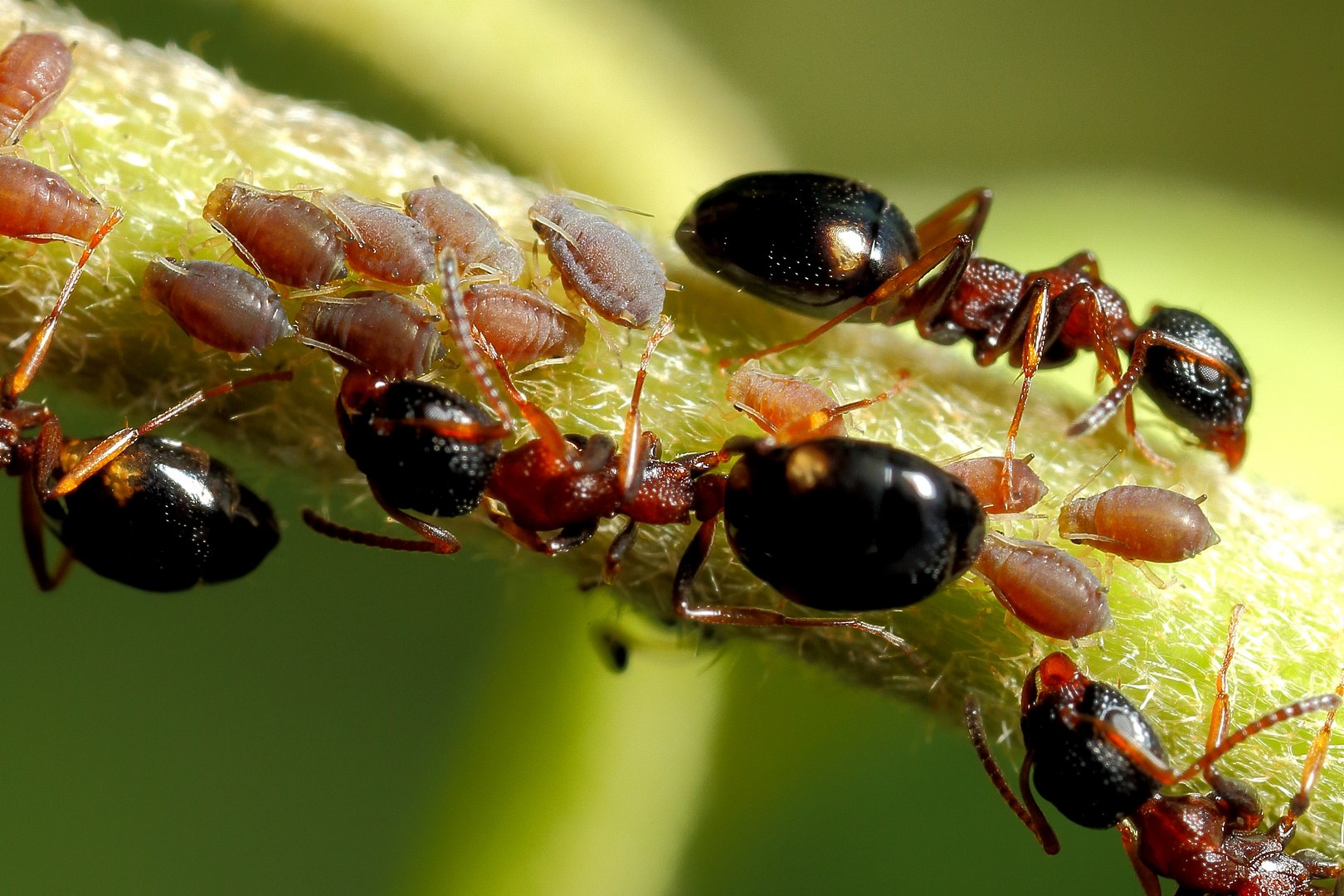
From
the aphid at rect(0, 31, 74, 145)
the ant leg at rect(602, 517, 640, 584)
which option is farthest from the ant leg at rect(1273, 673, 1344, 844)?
the aphid at rect(0, 31, 74, 145)

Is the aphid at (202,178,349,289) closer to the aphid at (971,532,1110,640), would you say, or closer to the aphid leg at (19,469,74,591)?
the aphid leg at (19,469,74,591)

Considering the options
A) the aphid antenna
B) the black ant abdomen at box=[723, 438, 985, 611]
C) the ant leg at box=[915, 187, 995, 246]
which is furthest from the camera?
the ant leg at box=[915, 187, 995, 246]

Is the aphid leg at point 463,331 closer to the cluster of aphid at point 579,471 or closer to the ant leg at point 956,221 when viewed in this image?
the cluster of aphid at point 579,471

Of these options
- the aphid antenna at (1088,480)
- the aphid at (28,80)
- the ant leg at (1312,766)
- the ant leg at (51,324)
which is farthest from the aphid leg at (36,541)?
the ant leg at (1312,766)

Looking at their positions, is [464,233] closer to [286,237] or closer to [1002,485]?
[286,237]

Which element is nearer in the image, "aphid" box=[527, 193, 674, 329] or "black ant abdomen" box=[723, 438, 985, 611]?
"black ant abdomen" box=[723, 438, 985, 611]

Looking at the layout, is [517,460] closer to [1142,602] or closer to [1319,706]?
[1142,602]
